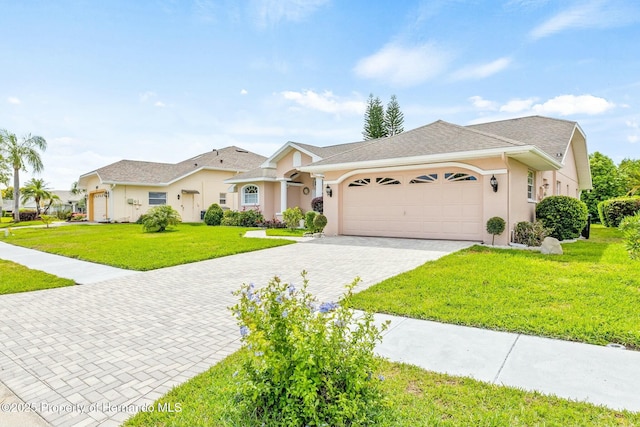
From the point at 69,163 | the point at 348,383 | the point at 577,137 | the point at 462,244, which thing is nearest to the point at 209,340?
the point at 348,383

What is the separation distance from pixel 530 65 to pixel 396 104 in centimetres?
2373

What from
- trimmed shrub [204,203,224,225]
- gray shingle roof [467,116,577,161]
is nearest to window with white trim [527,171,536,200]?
gray shingle roof [467,116,577,161]

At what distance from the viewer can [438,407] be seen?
8.79ft

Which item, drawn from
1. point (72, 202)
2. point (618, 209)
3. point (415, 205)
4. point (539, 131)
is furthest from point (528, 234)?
point (72, 202)

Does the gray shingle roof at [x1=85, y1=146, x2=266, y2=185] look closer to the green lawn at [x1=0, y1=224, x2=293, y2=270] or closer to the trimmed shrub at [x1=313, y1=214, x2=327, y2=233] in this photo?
the green lawn at [x1=0, y1=224, x2=293, y2=270]

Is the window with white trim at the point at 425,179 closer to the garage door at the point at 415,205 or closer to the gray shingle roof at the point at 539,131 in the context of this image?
the garage door at the point at 415,205

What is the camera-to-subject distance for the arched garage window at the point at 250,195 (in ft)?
75.3

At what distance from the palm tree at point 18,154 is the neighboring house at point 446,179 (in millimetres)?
32476

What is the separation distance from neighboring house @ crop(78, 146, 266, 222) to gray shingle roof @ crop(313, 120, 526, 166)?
1615 cm

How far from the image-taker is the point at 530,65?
14.5m

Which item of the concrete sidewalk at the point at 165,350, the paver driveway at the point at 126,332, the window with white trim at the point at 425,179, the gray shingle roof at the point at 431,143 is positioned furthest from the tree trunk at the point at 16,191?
the window with white trim at the point at 425,179

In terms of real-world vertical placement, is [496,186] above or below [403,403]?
above

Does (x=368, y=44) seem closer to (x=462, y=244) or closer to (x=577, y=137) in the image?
(x=462, y=244)

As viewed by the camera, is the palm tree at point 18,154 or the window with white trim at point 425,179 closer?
the window with white trim at point 425,179
